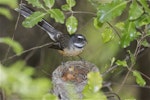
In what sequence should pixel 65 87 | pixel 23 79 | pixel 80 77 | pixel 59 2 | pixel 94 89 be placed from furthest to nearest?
pixel 59 2 → pixel 80 77 → pixel 65 87 → pixel 94 89 → pixel 23 79

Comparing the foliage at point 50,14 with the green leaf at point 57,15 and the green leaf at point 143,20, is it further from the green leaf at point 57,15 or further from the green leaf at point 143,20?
the green leaf at point 143,20

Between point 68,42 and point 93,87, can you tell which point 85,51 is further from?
point 93,87

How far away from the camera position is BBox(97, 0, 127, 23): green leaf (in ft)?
4.23

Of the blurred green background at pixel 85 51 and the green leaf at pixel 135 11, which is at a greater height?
the blurred green background at pixel 85 51

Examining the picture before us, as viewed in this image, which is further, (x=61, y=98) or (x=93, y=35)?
(x=93, y=35)

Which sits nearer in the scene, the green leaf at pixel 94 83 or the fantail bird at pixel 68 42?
the green leaf at pixel 94 83

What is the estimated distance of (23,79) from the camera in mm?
751

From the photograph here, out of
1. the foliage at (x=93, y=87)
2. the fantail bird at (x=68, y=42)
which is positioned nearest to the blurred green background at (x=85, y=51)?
the fantail bird at (x=68, y=42)

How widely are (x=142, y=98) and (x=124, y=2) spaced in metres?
1.54

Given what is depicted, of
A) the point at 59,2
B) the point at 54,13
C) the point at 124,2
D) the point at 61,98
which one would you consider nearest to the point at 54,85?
the point at 61,98

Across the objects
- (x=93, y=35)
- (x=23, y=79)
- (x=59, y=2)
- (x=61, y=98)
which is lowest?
(x=23, y=79)

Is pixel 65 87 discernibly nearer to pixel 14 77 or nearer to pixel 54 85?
pixel 54 85

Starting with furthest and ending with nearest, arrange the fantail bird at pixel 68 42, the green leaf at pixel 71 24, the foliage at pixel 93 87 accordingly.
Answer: the fantail bird at pixel 68 42 → the green leaf at pixel 71 24 → the foliage at pixel 93 87

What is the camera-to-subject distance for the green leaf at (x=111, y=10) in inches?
50.7
